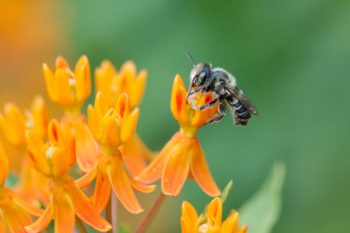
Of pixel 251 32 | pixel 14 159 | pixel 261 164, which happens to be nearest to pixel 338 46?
pixel 251 32

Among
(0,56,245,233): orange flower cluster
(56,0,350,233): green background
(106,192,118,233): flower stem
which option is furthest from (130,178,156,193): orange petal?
(56,0,350,233): green background

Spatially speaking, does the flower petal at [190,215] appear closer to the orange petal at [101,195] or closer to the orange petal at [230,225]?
the orange petal at [230,225]

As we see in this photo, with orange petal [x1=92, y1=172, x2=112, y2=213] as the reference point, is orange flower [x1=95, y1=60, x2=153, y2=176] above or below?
above

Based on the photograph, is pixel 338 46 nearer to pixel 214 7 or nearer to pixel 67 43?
pixel 214 7

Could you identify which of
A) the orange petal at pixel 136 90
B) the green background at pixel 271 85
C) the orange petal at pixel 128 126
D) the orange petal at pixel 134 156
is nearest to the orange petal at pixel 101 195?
the orange petal at pixel 128 126

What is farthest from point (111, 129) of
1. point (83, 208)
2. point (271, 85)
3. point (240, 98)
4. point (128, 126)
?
point (271, 85)

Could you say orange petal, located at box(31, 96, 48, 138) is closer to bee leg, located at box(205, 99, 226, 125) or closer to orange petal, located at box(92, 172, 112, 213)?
orange petal, located at box(92, 172, 112, 213)

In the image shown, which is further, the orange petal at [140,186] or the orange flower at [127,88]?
the orange flower at [127,88]
